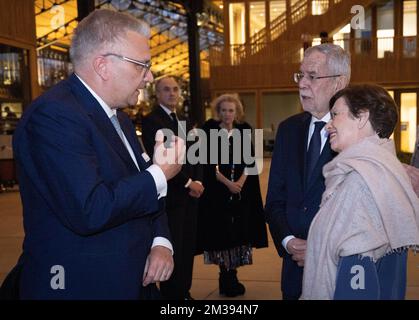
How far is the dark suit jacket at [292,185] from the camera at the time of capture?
2424mm

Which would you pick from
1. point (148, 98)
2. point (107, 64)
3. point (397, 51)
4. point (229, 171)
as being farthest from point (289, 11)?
point (107, 64)

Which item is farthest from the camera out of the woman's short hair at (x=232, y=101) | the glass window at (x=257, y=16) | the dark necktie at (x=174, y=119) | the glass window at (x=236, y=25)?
the glass window at (x=257, y=16)

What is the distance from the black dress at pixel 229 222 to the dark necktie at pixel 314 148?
7.25 ft

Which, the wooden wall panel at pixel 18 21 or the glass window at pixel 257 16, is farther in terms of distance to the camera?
the glass window at pixel 257 16

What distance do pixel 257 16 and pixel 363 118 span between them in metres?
21.3

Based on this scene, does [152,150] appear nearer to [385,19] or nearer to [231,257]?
[231,257]

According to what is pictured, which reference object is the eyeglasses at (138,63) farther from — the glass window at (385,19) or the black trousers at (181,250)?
the glass window at (385,19)

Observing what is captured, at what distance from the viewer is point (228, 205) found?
474 cm

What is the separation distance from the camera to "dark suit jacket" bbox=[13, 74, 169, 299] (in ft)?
5.32

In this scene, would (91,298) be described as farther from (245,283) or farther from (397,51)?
(397,51)

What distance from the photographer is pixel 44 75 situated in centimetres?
2375

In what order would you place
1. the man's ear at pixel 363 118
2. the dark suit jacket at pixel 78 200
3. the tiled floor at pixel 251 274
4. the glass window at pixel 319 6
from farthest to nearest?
the glass window at pixel 319 6 → the tiled floor at pixel 251 274 → the man's ear at pixel 363 118 → the dark suit jacket at pixel 78 200

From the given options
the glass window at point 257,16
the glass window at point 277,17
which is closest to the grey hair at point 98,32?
the glass window at point 277,17

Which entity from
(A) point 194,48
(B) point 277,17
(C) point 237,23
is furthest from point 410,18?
(A) point 194,48
